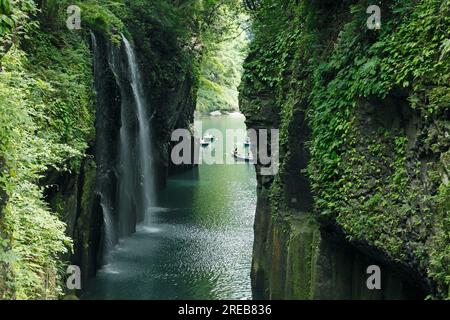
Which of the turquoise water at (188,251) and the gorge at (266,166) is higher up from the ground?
the gorge at (266,166)

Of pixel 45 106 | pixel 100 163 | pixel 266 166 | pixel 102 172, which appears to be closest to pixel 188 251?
pixel 102 172

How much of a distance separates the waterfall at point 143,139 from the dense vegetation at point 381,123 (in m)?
12.6

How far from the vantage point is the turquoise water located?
51.6 ft

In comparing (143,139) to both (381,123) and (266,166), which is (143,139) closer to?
(266,166)

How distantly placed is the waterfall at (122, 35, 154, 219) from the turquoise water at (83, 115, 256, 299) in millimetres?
715

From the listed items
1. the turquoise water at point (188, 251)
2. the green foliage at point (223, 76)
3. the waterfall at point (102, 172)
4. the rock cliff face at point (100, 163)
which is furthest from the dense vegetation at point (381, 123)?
the green foliage at point (223, 76)

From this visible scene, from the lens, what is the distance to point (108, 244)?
1912 cm

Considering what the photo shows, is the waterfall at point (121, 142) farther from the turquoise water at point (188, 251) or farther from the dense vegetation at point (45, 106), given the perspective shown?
the dense vegetation at point (45, 106)

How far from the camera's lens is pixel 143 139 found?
1030 inches

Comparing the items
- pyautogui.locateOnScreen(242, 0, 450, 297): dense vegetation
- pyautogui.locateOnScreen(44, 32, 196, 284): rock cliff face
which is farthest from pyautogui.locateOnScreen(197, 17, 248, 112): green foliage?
pyautogui.locateOnScreen(242, 0, 450, 297): dense vegetation

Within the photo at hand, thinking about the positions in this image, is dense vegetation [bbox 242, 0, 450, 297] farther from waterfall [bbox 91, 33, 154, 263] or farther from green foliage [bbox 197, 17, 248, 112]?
green foliage [bbox 197, 17, 248, 112]

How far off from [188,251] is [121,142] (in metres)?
5.55

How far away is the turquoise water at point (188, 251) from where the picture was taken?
619 inches
